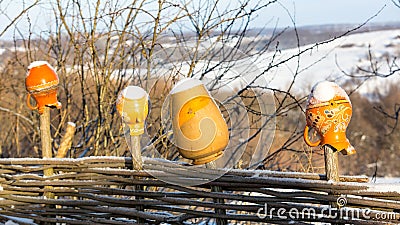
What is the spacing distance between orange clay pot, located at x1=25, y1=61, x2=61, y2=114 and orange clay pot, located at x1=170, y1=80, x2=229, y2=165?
1228 millimetres

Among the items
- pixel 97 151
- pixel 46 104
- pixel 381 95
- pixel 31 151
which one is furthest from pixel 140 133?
pixel 381 95

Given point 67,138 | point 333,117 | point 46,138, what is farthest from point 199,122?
point 67,138

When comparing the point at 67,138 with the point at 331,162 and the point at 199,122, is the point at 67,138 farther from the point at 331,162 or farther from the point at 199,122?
the point at 331,162

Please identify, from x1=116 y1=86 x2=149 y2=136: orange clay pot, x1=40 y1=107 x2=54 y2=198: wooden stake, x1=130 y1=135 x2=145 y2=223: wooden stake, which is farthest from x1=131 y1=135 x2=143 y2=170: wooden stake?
x1=40 y1=107 x2=54 y2=198: wooden stake

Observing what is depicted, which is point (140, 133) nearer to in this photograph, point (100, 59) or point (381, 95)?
point (100, 59)

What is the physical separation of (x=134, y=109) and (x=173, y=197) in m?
0.47

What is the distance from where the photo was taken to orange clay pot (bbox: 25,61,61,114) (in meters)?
Result: 2.78

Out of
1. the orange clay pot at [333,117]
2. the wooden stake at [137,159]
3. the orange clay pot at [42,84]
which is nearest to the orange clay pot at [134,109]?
the wooden stake at [137,159]

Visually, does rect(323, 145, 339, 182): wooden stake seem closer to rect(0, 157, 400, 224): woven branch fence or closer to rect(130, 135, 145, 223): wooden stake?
rect(0, 157, 400, 224): woven branch fence

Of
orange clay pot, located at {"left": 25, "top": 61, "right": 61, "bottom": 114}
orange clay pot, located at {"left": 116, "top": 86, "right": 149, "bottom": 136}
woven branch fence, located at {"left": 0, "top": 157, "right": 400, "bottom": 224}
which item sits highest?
orange clay pot, located at {"left": 25, "top": 61, "right": 61, "bottom": 114}

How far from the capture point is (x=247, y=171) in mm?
2186

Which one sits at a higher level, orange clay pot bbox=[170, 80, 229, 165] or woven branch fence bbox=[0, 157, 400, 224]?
orange clay pot bbox=[170, 80, 229, 165]

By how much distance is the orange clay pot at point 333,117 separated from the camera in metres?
1.84

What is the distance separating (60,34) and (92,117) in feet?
2.61
